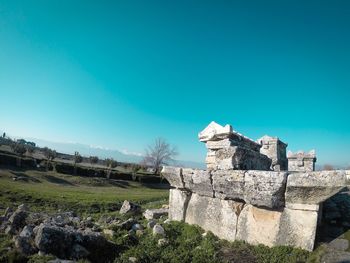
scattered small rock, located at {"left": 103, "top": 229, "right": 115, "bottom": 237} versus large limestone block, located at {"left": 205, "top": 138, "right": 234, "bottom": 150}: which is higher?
large limestone block, located at {"left": 205, "top": 138, "right": 234, "bottom": 150}

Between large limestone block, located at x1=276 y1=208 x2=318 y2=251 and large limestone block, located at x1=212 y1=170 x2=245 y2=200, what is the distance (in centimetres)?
99

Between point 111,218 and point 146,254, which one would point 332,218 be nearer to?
point 146,254

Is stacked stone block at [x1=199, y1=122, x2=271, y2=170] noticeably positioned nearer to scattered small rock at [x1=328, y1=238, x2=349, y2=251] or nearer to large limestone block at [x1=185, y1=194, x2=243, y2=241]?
large limestone block at [x1=185, y1=194, x2=243, y2=241]

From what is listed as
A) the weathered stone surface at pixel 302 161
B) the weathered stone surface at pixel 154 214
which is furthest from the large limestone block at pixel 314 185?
the weathered stone surface at pixel 302 161

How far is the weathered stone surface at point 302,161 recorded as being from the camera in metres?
12.4

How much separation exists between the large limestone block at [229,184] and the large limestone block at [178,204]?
1203 millimetres

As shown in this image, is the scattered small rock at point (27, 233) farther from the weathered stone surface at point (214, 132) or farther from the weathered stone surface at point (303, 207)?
the weathered stone surface at point (303, 207)

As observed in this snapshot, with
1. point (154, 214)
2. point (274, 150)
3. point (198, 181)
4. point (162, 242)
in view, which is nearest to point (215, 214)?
point (198, 181)

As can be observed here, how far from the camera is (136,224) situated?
7.14 meters

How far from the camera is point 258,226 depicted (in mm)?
5789

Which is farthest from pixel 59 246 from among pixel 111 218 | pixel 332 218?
pixel 332 218

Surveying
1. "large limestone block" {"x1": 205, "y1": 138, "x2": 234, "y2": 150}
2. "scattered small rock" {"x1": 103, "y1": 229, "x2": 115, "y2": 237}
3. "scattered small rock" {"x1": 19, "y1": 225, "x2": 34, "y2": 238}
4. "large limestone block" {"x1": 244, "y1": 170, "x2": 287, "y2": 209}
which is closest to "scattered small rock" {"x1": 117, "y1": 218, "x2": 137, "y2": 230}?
"scattered small rock" {"x1": 103, "y1": 229, "x2": 115, "y2": 237}

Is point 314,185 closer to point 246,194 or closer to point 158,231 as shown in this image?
point 246,194

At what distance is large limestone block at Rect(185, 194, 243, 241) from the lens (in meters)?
6.23
